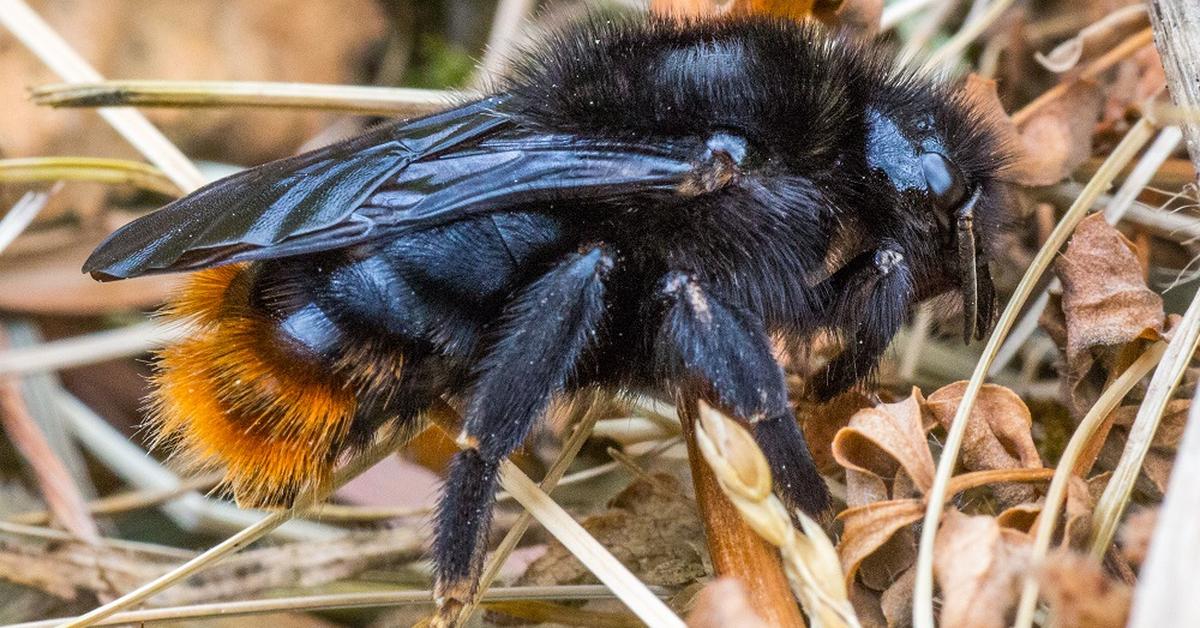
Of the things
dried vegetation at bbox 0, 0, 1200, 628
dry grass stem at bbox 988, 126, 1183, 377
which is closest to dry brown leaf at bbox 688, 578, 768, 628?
dried vegetation at bbox 0, 0, 1200, 628

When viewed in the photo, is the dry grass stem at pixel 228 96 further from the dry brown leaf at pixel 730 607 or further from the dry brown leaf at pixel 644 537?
the dry brown leaf at pixel 730 607

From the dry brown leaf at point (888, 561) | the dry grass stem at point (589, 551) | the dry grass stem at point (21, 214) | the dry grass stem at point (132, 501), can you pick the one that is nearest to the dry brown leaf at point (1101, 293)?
the dry brown leaf at point (888, 561)

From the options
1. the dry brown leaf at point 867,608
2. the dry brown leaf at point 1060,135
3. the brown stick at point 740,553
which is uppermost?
the dry brown leaf at point 1060,135

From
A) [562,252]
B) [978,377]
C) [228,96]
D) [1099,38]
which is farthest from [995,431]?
[228,96]

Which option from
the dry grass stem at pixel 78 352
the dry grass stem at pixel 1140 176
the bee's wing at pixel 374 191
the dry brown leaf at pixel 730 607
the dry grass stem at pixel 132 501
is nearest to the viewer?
the dry brown leaf at pixel 730 607

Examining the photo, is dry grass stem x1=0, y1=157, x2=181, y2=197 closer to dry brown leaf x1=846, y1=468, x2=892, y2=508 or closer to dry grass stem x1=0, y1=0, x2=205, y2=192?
dry grass stem x1=0, y1=0, x2=205, y2=192

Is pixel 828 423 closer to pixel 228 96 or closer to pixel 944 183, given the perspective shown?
pixel 944 183

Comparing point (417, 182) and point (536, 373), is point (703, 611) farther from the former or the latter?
point (417, 182)

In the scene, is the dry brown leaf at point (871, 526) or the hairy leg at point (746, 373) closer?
the dry brown leaf at point (871, 526)
